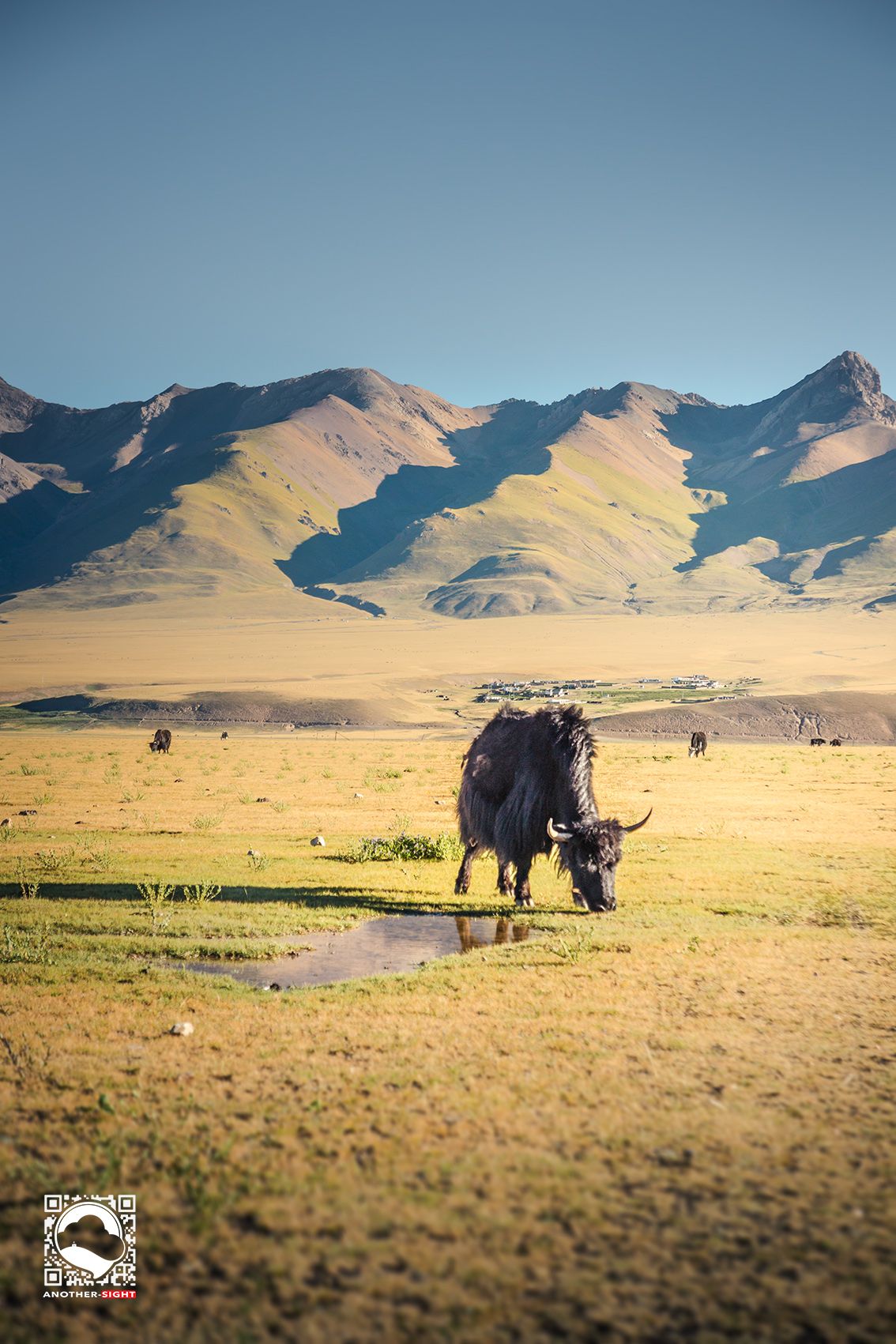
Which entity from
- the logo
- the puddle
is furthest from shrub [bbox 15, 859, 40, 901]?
the logo

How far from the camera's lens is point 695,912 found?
11414 mm

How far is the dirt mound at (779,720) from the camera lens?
61188mm

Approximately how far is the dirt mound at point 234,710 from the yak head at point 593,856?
5860cm

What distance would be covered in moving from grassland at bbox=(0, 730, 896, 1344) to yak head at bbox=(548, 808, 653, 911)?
0.56 metres

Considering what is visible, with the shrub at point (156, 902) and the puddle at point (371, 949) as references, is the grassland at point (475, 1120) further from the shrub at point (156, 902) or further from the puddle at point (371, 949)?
the puddle at point (371, 949)

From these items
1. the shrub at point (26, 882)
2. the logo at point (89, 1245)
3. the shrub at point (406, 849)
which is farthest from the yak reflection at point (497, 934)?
the shrub at point (26, 882)

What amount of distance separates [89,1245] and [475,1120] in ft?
7.77

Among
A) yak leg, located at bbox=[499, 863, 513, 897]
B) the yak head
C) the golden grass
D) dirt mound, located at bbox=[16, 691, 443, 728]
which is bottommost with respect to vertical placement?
dirt mound, located at bbox=[16, 691, 443, 728]

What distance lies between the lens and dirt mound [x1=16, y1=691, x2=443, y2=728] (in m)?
70.8

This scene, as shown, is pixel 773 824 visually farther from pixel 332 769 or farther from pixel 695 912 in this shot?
pixel 332 769

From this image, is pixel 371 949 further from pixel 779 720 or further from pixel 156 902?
pixel 779 720

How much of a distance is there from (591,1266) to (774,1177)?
4.77 ft

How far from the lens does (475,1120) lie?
541 centimetres

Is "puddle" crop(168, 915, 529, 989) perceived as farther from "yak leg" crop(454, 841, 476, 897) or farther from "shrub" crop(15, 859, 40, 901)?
"shrub" crop(15, 859, 40, 901)
